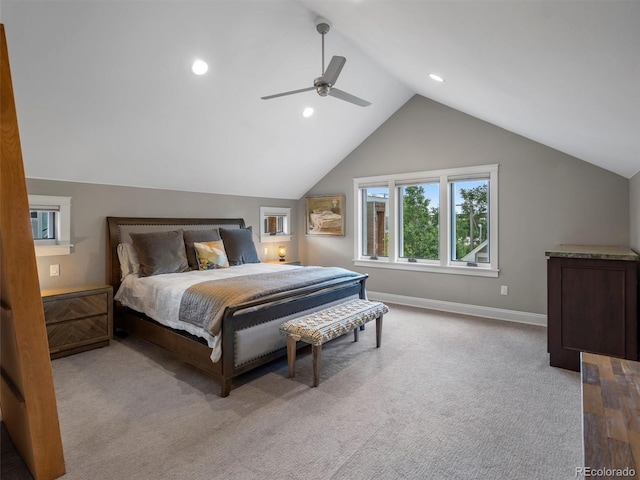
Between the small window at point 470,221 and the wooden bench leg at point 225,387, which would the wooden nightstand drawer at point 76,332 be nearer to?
the wooden bench leg at point 225,387

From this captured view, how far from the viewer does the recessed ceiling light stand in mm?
3279

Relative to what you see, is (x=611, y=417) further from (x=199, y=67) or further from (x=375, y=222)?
(x=375, y=222)

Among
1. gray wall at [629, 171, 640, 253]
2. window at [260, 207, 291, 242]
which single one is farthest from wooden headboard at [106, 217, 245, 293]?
gray wall at [629, 171, 640, 253]

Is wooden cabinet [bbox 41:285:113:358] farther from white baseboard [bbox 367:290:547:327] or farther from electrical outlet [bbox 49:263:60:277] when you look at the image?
white baseboard [bbox 367:290:547:327]

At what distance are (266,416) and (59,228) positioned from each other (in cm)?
309

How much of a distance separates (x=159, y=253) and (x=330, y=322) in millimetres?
2213

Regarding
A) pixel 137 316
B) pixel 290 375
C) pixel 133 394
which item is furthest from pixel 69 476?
pixel 137 316

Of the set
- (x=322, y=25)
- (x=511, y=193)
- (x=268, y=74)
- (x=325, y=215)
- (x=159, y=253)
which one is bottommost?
(x=159, y=253)

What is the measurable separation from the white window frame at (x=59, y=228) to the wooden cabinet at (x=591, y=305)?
484 centimetres

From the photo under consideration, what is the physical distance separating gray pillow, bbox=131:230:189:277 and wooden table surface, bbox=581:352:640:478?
12.5 ft

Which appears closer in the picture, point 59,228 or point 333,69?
point 333,69

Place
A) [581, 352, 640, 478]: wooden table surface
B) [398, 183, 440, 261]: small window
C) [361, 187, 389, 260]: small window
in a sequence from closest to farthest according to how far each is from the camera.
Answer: [581, 352, 640, 478]: wooden table surface
[398, 183, 440, 261]: small window
[361, 187, 389, 260]: small window

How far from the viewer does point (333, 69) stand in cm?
285

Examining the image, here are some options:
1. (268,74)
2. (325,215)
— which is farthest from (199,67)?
(325,215)
